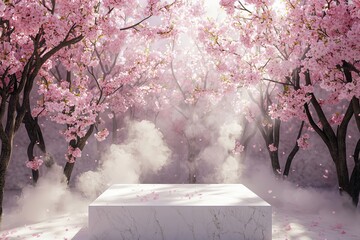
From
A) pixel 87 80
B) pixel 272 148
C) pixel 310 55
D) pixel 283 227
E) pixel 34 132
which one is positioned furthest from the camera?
pixel 272 148

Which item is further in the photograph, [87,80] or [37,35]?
[87,80]

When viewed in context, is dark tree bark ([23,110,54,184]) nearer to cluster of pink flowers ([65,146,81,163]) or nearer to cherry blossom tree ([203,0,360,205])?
cluster of pink flowers ([65,146,81,163])

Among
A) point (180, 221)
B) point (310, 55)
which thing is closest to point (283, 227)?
point (180, 221)

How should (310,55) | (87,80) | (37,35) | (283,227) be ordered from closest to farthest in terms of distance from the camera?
(310,55) < (37,35) < (283,227) < (87,80)

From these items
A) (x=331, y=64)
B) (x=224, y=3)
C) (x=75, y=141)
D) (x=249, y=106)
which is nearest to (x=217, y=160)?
(x=249, y=106)

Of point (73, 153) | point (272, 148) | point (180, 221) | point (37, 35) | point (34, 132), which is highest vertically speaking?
point (37, 35)

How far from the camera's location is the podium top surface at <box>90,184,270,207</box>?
25.7 ft

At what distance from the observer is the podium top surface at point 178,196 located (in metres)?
7.83

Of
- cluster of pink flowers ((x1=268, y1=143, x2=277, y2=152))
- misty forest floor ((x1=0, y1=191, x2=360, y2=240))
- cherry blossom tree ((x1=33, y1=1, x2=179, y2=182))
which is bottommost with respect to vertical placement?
misty forest floor ((x1=0, y1=191, x2=360, y2=240))

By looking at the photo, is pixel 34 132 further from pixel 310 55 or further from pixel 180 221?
pixel 310 55

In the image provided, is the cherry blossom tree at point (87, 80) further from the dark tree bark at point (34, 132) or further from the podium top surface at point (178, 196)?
the podium top surface at point (178, 196)

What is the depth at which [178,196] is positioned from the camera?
8.70 meters

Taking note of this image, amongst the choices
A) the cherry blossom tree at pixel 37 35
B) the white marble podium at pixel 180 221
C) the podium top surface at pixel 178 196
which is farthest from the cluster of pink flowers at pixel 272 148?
the white marble podium at pixel 180 221

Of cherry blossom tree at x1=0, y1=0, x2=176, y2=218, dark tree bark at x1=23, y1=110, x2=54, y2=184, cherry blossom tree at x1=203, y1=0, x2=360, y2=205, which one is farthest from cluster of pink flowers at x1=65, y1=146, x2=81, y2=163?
cherry blossom tree at x1=203, y1=0, x2=360, y2=205
